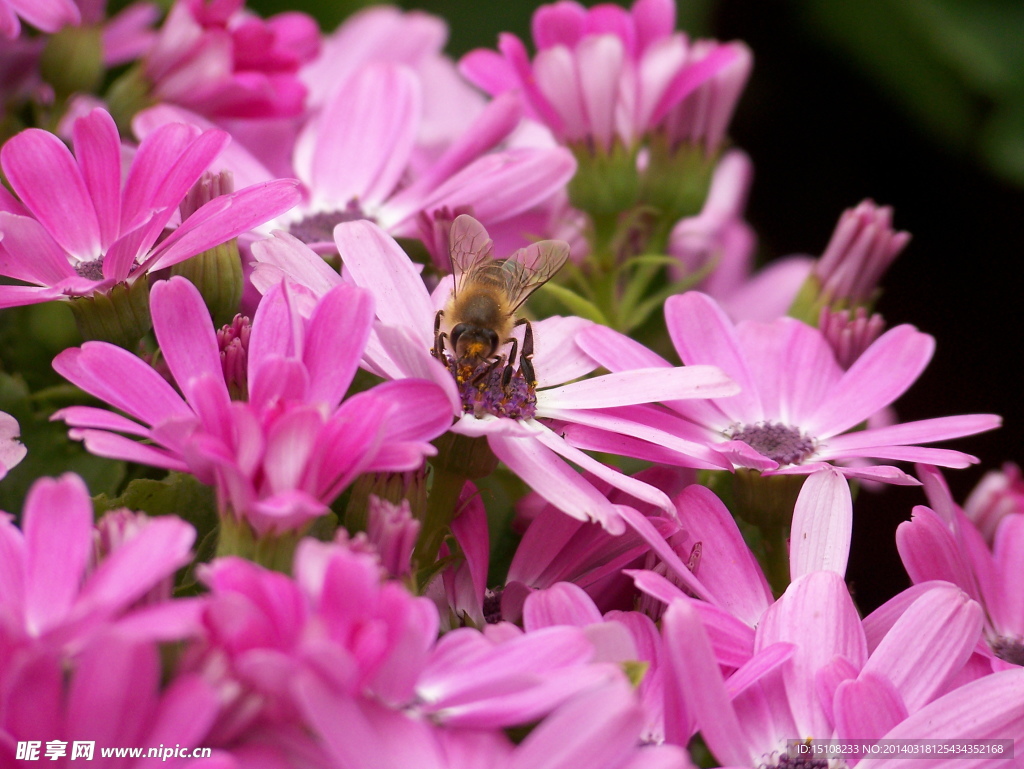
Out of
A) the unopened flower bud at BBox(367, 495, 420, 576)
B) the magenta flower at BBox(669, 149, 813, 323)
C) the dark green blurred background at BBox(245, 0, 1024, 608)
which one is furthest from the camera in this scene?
the dark green blurred background at BBox(245, 0, 1024, 608)

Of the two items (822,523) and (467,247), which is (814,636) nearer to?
(822,523)

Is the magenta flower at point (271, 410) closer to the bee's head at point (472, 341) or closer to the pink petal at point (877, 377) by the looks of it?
the bee's head at point (472, 341)

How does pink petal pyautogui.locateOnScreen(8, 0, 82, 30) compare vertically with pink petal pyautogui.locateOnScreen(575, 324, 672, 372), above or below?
above

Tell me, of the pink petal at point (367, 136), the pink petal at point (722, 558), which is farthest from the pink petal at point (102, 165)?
the pink petal at point (722, 558)

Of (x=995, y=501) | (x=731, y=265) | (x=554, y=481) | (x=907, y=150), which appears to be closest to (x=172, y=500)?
(x=554, y=481)

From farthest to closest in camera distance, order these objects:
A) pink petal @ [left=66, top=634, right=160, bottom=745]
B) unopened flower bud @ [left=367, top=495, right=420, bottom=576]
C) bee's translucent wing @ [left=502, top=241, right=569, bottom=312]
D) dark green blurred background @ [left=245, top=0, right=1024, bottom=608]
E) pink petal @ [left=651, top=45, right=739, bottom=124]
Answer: dark green blurred background @ [left=245, top=0, right=1024, bottom=608]
pink petal @ [left=651, top=45, right=739, bottom=124]
bee's translucent wing @ [left=502, top=241, right=569, bottom=312]
unopened flower bud @ [left=367, top=495, right=420, bottom=576]
pink petal @ [left=66, top=634, right=160, bottom=745]

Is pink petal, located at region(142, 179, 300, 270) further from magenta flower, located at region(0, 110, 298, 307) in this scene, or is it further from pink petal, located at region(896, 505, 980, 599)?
pink petal, located at region(896, 505, 980, 599)

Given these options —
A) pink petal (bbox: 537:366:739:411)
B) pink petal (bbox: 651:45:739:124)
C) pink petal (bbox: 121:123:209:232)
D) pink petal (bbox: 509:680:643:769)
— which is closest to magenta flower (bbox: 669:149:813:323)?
pink petal (bbox: 651:45:739:124)
